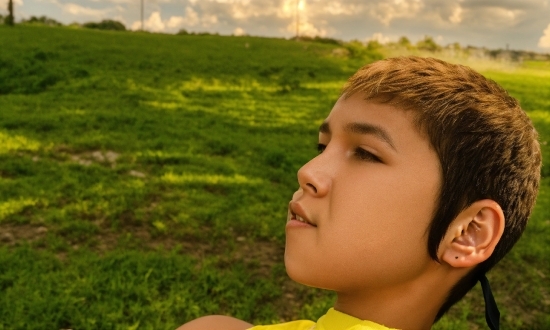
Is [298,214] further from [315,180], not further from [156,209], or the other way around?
[156,209]

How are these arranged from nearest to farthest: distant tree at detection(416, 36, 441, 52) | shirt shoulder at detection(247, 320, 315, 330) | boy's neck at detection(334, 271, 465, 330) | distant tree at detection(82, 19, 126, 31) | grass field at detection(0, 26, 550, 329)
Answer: boy's neck at detection(334, 271, 465, 330) → shirt shoulder at detection(247, 320, 315, 330) → grass field at detection(0, 26, 550, 329) → distant tree at detection(416, 36, 441, 52) → distant tree at detection(82, 19, 126, 31)

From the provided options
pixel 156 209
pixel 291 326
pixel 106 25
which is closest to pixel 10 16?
pixel 106 25

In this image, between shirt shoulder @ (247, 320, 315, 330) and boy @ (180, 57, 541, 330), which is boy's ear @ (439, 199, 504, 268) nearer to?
boy @ (180, 57, 541, 330)

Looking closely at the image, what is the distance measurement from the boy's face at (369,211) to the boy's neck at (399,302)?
0.04 m

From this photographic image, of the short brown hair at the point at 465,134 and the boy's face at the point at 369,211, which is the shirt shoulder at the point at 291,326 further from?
the short brown hair at the point at 465,134

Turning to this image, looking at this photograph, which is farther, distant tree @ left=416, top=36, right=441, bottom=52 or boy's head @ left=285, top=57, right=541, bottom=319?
distant tree @ left=416, top=36, right=441, bottom=52

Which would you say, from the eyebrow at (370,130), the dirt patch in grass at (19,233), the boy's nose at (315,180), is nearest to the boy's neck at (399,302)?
the boy's nose at (315,180)

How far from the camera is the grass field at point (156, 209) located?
3.50 meters

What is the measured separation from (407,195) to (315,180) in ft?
0.83

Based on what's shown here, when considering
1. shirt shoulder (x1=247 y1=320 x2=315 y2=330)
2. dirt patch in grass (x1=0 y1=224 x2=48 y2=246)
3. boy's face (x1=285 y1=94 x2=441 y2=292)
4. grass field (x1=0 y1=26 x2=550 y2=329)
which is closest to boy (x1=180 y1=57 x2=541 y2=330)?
boy's face (x1=285 y1=94 x2=441 y2=292)

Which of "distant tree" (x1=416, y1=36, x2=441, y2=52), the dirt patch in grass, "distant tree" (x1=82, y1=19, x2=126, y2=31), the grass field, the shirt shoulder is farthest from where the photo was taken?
"distant tree" (x1=82, y1=19, x2=126, y2=31)

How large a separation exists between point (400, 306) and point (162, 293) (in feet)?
7.57

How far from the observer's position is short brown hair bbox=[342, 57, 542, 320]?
1.54 meters

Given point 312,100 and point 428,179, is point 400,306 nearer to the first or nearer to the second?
point 428,179
